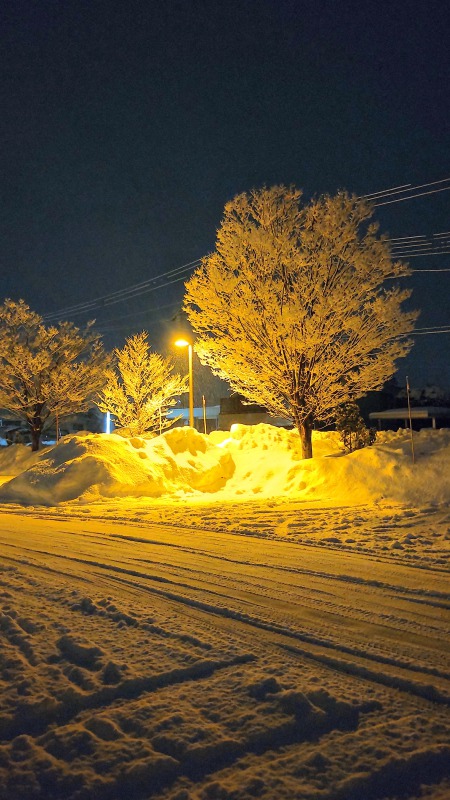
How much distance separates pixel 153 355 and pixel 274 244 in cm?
1706

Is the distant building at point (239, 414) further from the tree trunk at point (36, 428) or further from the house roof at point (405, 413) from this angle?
the tree trunk at point (36, 428)

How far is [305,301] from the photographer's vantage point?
17141 millimetres

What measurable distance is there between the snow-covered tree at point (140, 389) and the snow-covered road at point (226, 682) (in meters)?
25.2

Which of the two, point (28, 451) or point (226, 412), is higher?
point (226, 412)

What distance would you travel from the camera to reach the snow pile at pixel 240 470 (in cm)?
1416

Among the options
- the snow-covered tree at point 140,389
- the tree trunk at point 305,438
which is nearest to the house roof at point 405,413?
the snow-covered tree at point 140,389

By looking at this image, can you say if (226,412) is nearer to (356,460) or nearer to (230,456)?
(230,456)

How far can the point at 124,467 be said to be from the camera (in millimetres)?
17672

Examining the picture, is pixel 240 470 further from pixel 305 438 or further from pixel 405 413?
pixel 405 413

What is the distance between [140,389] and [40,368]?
602 cm

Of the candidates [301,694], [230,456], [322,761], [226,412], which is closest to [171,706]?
[301,694]

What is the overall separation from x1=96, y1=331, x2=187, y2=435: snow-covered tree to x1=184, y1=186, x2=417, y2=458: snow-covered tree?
15.0 m

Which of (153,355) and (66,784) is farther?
(153,355)

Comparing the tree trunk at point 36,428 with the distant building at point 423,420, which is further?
the distant building at point 423,420
